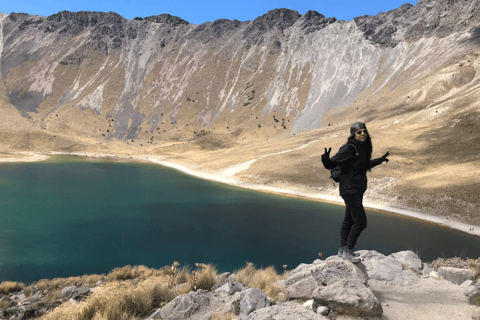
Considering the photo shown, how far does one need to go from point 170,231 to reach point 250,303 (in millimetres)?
21678

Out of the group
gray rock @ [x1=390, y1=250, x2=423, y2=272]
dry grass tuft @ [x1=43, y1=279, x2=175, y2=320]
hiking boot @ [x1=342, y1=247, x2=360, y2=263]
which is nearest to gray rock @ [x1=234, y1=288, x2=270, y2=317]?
dry grass tuft @ [x1=43, y1=279, x2=175, y2=320]

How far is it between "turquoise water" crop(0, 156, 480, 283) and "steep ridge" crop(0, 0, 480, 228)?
8.60m

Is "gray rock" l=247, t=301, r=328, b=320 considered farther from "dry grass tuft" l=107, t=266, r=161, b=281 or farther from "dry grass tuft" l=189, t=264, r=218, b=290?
"dry grass tuft" l=107, t=266, r=161, b=281

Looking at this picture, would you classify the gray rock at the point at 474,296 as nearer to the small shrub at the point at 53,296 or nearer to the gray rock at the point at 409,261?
the gray rock at the point at 409,261

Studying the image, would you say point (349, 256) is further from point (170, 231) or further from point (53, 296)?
point (170, 231)

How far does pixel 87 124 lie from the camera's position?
119 m

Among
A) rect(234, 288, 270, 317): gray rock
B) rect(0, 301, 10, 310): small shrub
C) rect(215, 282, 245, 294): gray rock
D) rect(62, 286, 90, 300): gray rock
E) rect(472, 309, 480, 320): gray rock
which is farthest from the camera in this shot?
rect(62, 286, 90, 300): gray rock

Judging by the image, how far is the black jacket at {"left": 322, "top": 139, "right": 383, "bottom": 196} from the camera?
6.86m

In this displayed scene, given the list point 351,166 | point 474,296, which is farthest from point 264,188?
point 351,166

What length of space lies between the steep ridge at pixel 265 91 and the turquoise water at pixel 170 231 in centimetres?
860

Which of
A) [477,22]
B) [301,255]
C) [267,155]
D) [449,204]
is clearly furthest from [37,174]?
[477,22]

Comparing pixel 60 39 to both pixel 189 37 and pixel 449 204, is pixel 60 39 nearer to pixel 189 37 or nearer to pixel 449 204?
pixel 189 37

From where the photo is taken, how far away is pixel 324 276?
7273 mm

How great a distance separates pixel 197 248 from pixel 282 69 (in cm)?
11369
